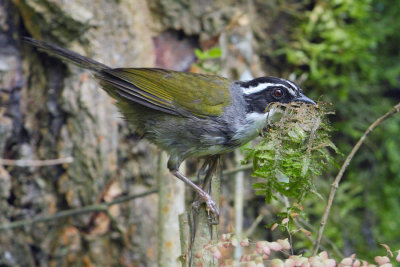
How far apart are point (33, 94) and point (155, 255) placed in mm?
1865

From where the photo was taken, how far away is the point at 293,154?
2.25 metres

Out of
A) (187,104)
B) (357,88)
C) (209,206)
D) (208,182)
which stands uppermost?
(357,88)

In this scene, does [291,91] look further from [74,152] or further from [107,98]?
[74,152]

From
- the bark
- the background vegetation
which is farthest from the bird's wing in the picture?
the bark

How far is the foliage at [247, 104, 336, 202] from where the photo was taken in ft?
7.27

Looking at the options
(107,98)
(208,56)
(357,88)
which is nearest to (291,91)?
(208,56)

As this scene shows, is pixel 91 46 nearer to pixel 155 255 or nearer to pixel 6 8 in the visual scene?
pixel 6 8

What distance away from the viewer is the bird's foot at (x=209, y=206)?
2.69 meters

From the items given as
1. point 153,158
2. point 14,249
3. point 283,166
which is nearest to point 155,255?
point 153,158

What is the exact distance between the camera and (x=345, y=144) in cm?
500

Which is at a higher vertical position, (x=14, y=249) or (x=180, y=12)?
(x=180, y=12)

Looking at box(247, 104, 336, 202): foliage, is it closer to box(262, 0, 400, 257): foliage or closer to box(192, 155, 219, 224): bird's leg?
box(192, 155, 219, 224): bird's leg

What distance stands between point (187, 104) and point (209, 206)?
105 centimetres

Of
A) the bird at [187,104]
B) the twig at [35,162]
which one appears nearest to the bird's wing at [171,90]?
the bird at [187,104]
